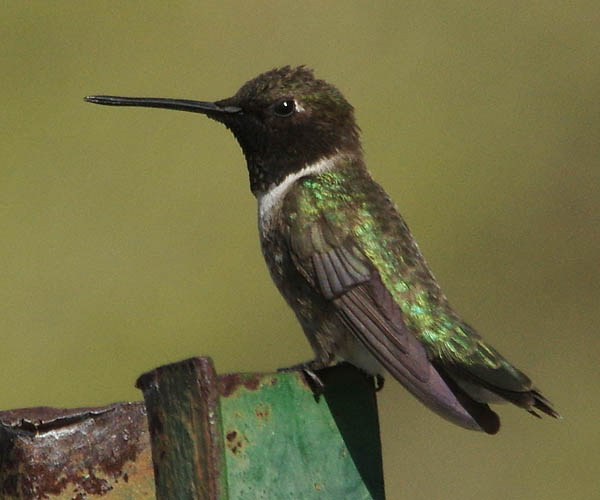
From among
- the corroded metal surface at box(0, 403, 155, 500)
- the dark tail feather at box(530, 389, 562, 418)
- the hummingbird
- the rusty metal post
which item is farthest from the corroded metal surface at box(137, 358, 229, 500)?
the dark tail feather at box(530, 389, 562, 418)

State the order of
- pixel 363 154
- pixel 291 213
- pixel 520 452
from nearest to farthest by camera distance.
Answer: pixel 291 213, pixel 363 154, pixel 520 452

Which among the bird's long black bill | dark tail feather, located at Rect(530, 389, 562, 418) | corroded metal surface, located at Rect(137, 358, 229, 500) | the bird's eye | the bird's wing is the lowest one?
corroded metal surface, located at Rect(137, 358, 229, 500)

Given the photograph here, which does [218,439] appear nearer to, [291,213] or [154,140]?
[291,213]

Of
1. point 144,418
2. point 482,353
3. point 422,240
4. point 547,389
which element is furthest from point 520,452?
point 144,418

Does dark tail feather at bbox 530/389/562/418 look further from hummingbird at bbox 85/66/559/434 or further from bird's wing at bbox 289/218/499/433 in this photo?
bird's wing at bbox 289/218/499/433

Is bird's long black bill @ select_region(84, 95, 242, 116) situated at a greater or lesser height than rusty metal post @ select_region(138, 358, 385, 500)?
greater

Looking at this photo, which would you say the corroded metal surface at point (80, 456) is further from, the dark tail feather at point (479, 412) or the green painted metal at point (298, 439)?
the dark tail feather at point (479, 412)
